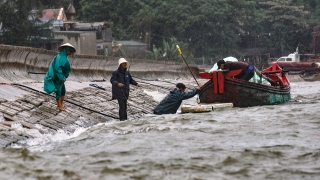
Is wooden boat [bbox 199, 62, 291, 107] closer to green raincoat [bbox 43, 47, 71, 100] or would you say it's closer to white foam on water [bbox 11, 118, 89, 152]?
green raincoat [bbox 43, 47, 71, 100]

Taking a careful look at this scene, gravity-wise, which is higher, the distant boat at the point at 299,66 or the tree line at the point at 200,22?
the tree line at the point at 200,22

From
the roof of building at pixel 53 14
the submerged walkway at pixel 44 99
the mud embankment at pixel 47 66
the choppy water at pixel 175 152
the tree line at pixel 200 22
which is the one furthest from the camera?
the tree line at pixel 200 22

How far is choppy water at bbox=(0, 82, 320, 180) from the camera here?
755 centimetres

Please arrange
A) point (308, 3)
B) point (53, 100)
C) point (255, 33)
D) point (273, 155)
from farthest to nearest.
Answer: point (308, 3) → point (255, 33) → point (53, 100) → point (273, 155)

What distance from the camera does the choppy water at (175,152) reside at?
297 inches

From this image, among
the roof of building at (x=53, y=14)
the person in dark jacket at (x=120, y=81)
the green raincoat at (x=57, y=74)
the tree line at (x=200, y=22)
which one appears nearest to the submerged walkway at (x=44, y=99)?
the green raincoat at (x=57, y=74)

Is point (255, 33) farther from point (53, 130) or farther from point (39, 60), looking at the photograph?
point (53, 130)

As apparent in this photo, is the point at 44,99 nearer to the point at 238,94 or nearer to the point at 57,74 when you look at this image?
the point at 57,74

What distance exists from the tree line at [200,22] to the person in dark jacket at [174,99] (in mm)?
33573

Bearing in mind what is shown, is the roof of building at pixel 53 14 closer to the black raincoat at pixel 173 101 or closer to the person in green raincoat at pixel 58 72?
the black raincoat at pixel 173 101

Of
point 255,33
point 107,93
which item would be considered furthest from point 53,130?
point 255,33

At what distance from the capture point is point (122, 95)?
1339 centimetres

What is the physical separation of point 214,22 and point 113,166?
1945 inches

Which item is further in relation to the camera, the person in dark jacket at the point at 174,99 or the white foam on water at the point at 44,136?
the person in dark jacket at the point at 174,99
